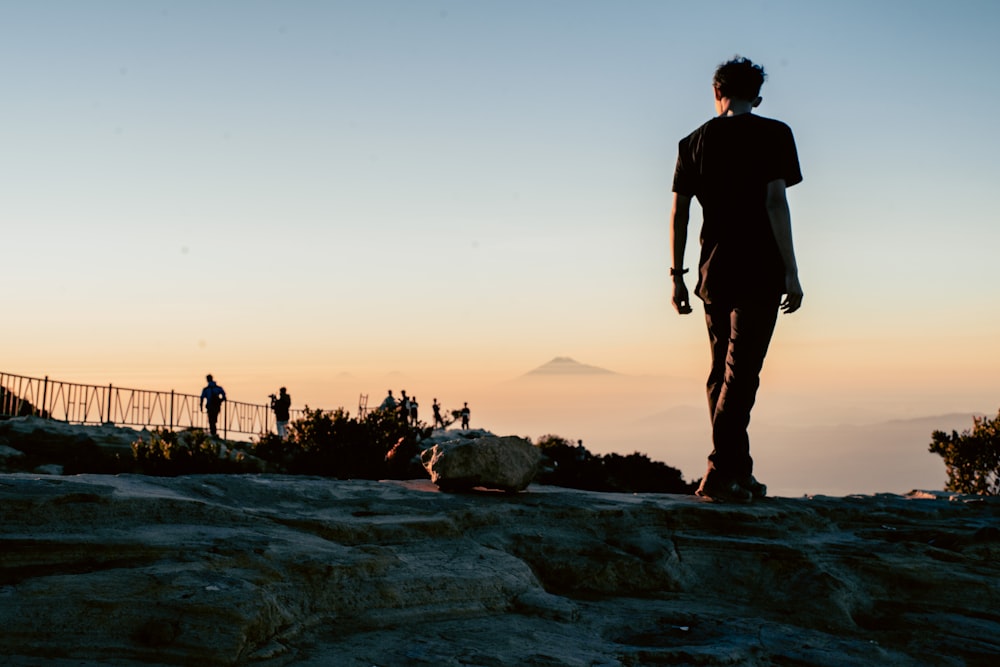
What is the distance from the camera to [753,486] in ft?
20.1

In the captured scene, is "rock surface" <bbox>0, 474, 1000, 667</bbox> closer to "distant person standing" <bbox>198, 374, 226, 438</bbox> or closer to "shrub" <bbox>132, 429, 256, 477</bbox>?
"shrub" <bbox>132, 429, 256, 477</bbox>

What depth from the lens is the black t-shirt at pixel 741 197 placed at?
587 centimetres

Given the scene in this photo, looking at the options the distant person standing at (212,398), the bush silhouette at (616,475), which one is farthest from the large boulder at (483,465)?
the distant person standing at (212,398)

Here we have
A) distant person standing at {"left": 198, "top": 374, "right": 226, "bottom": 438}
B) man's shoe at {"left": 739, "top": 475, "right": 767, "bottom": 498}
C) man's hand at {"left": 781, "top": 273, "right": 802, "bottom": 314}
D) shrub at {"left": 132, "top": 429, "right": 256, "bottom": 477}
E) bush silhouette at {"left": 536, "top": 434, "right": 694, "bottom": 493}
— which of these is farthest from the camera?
distant person standing at {"left": 198, "top": 374, "right": 226, "bottom": 438}

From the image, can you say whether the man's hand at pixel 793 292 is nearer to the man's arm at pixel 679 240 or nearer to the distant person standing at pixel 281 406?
the man's arm at pixel 679 240

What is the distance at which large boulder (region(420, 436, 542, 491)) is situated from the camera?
5.76 meters

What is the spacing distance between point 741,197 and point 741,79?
2.66ft

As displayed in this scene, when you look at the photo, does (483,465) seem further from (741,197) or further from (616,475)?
(616,475)

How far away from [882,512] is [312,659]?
14.5ft

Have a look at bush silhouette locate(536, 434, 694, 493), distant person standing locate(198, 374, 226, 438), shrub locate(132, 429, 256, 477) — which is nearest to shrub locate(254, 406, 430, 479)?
shrub locate(132, 429, 256, 477)

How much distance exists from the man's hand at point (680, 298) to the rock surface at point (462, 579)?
1.36 m

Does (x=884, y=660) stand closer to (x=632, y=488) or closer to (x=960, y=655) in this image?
(x=960, y=655)

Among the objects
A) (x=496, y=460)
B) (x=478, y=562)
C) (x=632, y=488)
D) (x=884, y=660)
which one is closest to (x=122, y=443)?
(x=632, y=488)

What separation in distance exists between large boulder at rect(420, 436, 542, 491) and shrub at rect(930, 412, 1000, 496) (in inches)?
495
